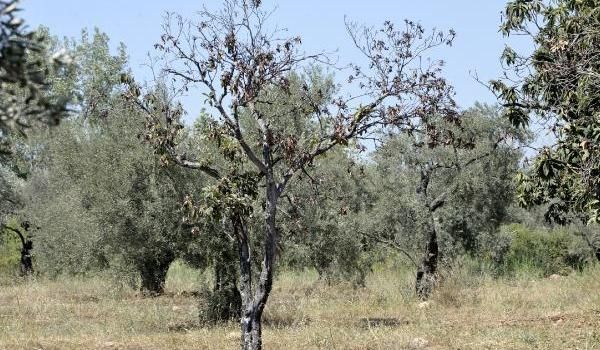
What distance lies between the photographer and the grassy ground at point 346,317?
1135 cm

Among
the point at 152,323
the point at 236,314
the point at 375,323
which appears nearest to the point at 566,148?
the point at 375,323

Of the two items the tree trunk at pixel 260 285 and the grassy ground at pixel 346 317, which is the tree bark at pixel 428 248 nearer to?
the grassy ground at pixel 346 317

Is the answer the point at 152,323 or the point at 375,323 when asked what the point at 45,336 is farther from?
the point at 375,323

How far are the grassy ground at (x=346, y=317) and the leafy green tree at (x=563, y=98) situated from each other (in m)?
2.11

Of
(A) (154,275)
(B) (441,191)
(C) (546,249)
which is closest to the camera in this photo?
(A) (154,275)

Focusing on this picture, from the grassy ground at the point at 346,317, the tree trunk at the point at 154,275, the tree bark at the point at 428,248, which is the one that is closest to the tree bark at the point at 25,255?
the grassy ground at the point at 346,317

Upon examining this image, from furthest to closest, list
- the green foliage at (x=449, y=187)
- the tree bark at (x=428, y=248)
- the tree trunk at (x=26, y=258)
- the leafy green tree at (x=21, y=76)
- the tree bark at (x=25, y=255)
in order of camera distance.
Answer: the tree trunk at (x=26, y=258) < the tree bark at (x=25, y=255) < the green foliage at (x=449, y=187) < the tree bark at (x=428, y=248) < the leafy green tree at (x=21, y=76)

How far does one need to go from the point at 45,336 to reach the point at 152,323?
2.29 m

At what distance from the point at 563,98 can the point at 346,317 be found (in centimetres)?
734

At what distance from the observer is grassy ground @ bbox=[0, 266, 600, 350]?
11.4 meters

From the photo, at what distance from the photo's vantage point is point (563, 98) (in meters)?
9.65

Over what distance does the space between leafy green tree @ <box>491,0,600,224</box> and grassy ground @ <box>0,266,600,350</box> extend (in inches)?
83.1

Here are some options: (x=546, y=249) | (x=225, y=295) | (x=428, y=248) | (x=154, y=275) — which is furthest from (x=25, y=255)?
(x=546, y=249)

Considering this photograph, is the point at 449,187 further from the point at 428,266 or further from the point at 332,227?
the point at 332,227
